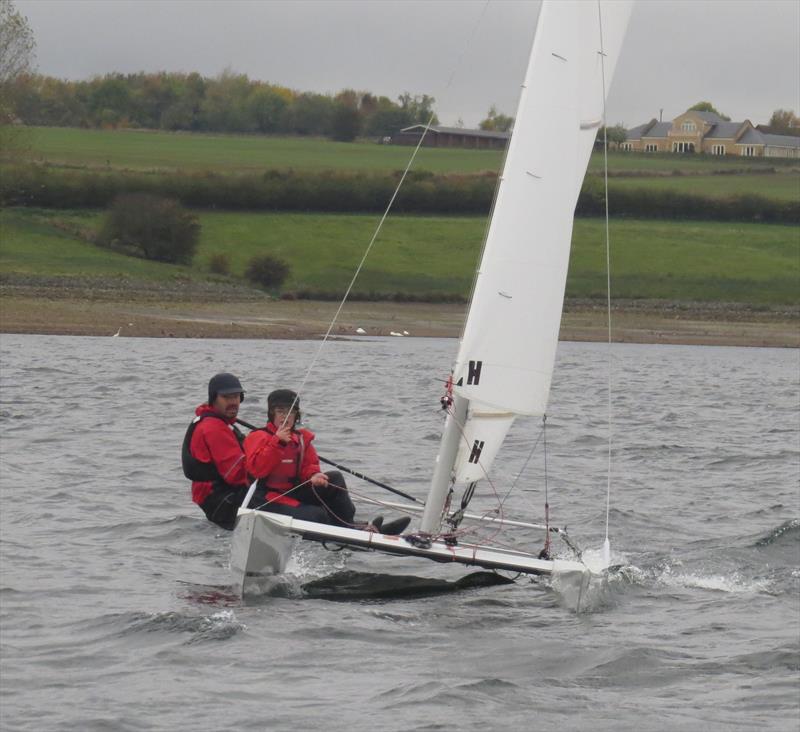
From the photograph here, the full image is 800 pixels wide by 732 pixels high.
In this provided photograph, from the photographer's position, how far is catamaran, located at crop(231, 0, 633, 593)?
1064 cm


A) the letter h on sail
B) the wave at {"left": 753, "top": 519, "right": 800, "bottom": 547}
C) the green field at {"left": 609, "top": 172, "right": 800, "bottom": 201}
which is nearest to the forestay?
the letter h on sail

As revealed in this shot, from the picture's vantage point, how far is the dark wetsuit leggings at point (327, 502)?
11195mm

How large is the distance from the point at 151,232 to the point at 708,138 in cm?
6288

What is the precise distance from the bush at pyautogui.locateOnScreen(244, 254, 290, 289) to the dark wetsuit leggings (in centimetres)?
3866

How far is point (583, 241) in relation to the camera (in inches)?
2421

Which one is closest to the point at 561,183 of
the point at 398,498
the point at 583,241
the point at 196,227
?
the point at 398,498

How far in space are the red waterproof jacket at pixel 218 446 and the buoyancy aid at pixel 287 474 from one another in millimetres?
415

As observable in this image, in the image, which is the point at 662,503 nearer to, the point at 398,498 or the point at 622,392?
the point at 398,498

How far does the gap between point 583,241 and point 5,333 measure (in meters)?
30.1

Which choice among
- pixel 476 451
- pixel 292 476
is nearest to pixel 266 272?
pixel 292 476

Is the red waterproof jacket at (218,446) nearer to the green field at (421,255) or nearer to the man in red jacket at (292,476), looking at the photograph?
the man in red jacket at (292,476)

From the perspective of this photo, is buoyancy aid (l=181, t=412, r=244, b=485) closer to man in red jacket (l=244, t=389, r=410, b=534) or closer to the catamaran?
man in red jacket (l=244, t=389, r=410, b=534)

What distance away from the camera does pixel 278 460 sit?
1117 centimetres

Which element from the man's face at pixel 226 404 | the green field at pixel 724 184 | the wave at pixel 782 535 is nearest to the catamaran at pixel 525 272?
the man's face at pixel 226 404
